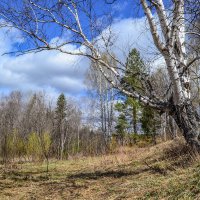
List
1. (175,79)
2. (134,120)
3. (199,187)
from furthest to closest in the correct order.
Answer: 1. (134,120)
2. (175,79)
3. (199,187)

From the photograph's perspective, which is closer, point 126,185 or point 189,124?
point 126,185

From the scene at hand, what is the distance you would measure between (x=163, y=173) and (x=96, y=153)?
409 inches

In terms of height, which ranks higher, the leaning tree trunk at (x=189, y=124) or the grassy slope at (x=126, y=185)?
the leaning tree trunk at (x=189, y=124)

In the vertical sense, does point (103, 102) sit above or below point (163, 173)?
above

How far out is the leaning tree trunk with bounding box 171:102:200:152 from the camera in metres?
7.26

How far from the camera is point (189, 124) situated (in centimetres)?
736

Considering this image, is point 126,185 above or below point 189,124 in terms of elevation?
below

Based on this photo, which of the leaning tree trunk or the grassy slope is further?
the leaning tree trunk

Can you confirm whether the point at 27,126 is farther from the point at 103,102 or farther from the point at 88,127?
the point at 103,102

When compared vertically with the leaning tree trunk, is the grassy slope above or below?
below

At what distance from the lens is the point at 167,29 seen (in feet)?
24.4

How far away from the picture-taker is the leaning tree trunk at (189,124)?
7259 millimetres

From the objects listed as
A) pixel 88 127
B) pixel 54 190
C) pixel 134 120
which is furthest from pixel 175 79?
pixel 88 127

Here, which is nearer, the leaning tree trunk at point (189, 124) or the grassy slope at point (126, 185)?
the grassy slope at point (126, 185)
